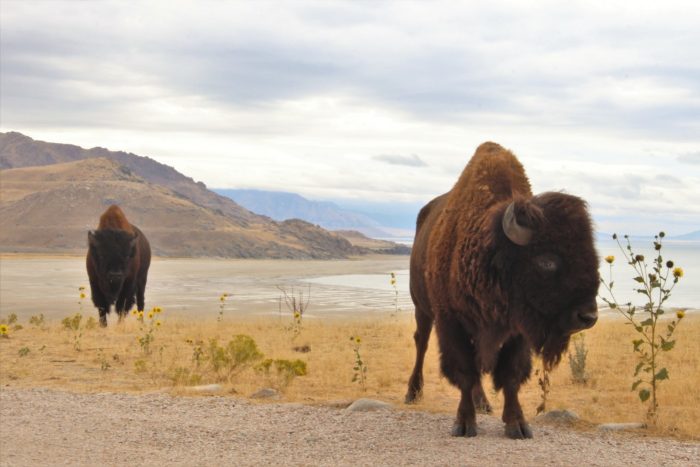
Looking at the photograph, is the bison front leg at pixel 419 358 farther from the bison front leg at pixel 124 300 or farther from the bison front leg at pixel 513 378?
the bison front leg at pixel 124 300

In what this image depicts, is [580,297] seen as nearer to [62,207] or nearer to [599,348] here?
[599,348]

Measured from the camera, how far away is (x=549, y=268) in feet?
Answer: 21.3

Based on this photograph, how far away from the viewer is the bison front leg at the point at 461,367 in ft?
24.5

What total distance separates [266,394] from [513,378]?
3.36m

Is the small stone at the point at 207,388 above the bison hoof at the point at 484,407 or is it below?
below

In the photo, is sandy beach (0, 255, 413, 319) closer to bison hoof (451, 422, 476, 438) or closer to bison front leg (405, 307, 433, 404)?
bison front leg (405, 307, 433, 404)

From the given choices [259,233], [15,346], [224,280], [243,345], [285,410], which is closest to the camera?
[285,410]

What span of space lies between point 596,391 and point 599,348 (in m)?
4.14

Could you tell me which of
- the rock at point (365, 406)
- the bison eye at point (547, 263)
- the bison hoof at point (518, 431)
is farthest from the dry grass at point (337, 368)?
the bison eye at point (547, 263)

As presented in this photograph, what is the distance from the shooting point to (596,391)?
10.7m

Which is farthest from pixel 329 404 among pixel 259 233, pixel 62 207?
pixel 62 207

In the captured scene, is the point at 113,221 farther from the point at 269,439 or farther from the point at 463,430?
the point at 463,430

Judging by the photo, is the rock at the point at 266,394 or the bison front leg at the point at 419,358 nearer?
the rock at the point at 266,394

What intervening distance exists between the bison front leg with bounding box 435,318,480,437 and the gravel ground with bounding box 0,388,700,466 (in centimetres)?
17
